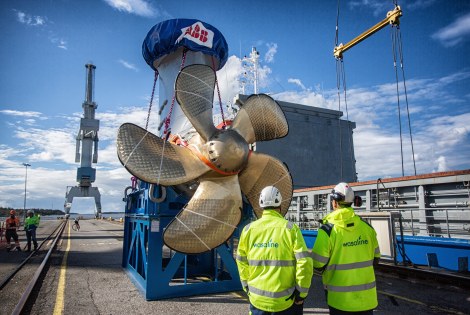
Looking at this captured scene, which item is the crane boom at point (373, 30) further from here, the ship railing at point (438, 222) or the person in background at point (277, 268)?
the person in background at point (277, 268)

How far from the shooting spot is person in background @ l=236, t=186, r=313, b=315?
2.85m

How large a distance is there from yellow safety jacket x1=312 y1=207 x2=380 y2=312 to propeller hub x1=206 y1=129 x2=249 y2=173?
2.59m

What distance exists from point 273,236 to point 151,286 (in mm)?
3993

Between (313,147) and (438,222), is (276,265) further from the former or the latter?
(313,147)

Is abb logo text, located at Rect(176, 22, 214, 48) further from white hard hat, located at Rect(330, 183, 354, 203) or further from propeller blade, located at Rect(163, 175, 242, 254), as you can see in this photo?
white hard hat, located at Rect(330, 183, 354, 203)

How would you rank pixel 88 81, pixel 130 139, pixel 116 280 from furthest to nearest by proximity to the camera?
pixel 88 81, pixel 116 280, pixel 130 139

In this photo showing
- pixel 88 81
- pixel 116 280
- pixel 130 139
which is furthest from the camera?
pixel 88 81

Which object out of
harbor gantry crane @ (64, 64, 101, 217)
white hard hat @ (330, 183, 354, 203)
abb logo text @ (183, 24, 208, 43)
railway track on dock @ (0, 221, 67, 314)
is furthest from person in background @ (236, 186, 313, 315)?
harbor gantry crane @ (64, 64, 101, 217)

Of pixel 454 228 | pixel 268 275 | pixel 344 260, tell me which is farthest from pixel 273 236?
pixel 454 228

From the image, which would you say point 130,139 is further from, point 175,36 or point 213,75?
point 175,36

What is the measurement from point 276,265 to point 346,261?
29.2 inches

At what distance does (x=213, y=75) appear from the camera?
608 cm

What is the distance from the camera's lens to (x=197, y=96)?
5.79 metres

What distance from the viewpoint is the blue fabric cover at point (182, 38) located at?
797 cm
